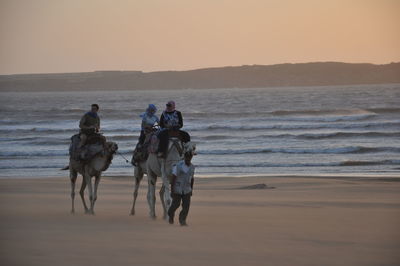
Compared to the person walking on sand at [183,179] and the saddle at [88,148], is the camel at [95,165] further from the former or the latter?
the person walking on sand at [183,179]

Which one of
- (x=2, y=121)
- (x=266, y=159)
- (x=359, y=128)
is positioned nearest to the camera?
(x=266, y=159)

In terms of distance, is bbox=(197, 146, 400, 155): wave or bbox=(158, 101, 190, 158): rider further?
bbox=(197, 146, 400, 155): wave

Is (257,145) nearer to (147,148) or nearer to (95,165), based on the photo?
(95,165)

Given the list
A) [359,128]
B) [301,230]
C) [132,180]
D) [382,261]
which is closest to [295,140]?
[359,128]

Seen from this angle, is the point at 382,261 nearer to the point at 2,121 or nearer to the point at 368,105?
the point at 2,121

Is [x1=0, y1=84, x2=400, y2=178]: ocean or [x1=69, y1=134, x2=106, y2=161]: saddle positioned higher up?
[x1=69, y1=134, x2=106, y2=161]: saddle

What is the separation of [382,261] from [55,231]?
5695 millimetres

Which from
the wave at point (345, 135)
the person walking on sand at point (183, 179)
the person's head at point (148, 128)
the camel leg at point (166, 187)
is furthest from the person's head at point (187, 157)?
the wave at point (345, 135)

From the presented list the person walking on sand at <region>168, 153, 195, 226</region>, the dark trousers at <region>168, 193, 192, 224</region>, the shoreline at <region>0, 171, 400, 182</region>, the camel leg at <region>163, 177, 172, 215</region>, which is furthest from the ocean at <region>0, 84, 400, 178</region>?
the person walking on sand at <region>168, 153, 195, 226</region>

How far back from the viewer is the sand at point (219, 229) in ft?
38.3

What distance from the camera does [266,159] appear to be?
33.7 meters

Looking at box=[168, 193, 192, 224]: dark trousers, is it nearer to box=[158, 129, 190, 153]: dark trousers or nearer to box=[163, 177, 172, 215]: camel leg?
box=[163, 177, 172, 215]: camel leg

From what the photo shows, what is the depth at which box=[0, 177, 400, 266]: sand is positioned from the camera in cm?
1169

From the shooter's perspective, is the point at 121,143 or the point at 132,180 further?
the point at 121,143
